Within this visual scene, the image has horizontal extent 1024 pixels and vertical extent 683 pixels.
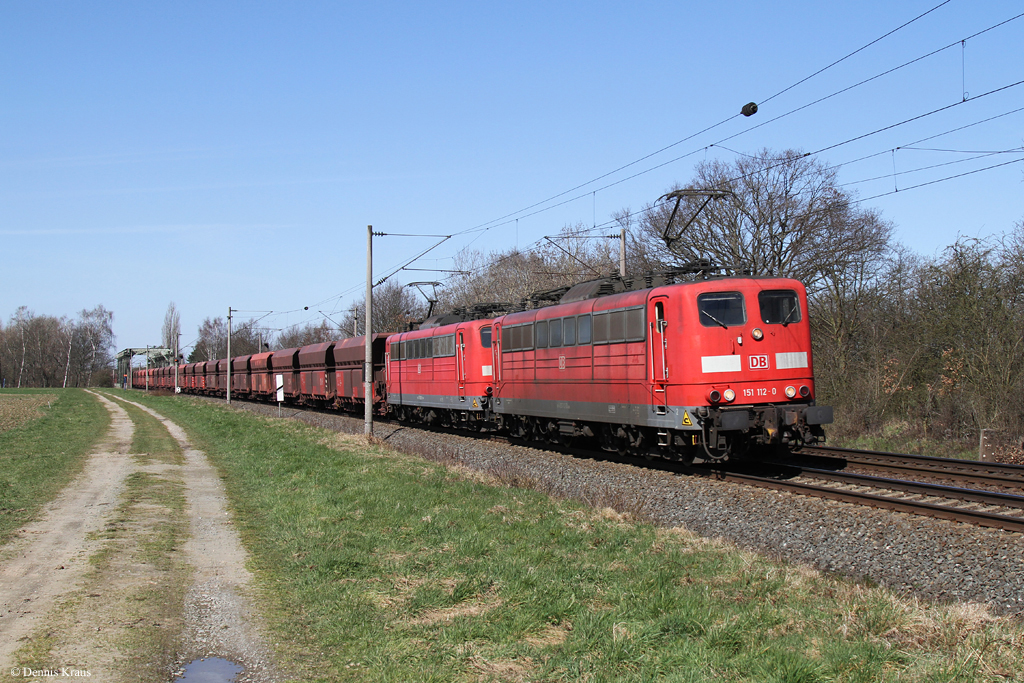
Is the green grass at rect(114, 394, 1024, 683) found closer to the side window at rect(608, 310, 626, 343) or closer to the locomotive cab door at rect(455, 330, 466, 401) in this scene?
the side window at rect(608, 310, 626, 343)

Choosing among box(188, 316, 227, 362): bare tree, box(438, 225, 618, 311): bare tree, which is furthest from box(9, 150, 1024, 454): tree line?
box(188, 316, 227, 362): bare tree

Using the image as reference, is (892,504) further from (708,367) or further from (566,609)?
(566,609)

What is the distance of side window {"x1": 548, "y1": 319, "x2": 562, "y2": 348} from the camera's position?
59.1 feet

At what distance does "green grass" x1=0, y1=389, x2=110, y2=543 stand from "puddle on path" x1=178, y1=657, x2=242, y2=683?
525cm

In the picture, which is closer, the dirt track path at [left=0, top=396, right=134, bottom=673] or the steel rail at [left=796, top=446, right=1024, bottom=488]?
the dirt track path at [left=0, top=396, right=134, bottom=673]

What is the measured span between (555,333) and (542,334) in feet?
2.38

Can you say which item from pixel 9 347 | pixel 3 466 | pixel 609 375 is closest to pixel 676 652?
pixel 609 375

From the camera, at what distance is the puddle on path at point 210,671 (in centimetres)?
525

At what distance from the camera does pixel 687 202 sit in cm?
3403

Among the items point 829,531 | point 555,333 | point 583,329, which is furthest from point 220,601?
point 555,333

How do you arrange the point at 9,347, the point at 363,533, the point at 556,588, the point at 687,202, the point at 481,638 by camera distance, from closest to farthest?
the point at 481,638, the point at 556,588, the point at 363,533, the point at 687,202, the point at 9,347

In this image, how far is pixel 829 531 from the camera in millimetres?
9555

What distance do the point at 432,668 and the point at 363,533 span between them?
4.52m

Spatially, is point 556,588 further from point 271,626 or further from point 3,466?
point 3,466
